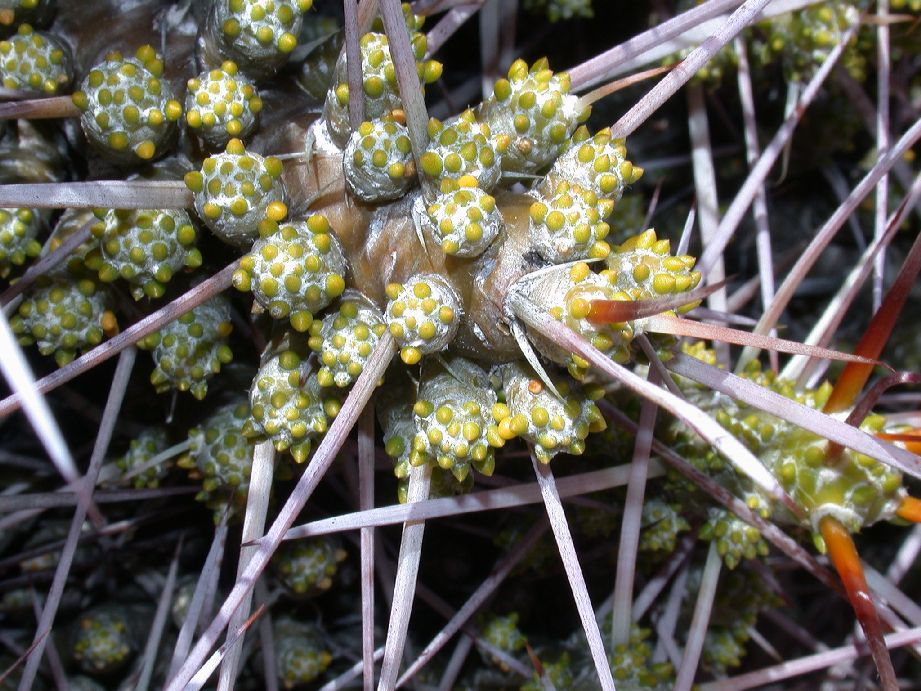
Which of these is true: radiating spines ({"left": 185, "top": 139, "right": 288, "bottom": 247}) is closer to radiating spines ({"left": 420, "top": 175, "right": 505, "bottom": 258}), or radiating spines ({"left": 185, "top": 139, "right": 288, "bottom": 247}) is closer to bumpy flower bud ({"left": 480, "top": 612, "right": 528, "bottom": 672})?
radiating spines ({"left": 420, "top": 175, "right": 505, "bottom": 258})

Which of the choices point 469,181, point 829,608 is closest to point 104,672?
point 469,181

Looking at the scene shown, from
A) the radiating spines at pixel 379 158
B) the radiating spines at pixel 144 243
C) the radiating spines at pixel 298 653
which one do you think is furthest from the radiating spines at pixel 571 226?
the radiating spines at pixel 298 653

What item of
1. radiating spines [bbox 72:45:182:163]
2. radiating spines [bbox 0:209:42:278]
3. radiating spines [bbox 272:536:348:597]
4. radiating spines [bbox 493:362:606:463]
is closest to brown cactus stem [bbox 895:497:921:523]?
radiating spines [bbox 493:362:606:463]

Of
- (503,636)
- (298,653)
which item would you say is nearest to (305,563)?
(298,653)

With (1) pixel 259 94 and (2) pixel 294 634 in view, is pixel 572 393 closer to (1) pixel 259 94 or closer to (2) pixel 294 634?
(1) pixel 259 94

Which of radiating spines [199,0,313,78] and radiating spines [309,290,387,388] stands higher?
radiating spines [199,0,313,78]

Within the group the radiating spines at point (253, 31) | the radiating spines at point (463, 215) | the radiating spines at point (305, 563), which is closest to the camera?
the radiating spines at point (463, 215)

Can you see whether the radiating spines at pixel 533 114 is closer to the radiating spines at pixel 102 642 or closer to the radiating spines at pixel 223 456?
the radiating spines at pixel 223 456
